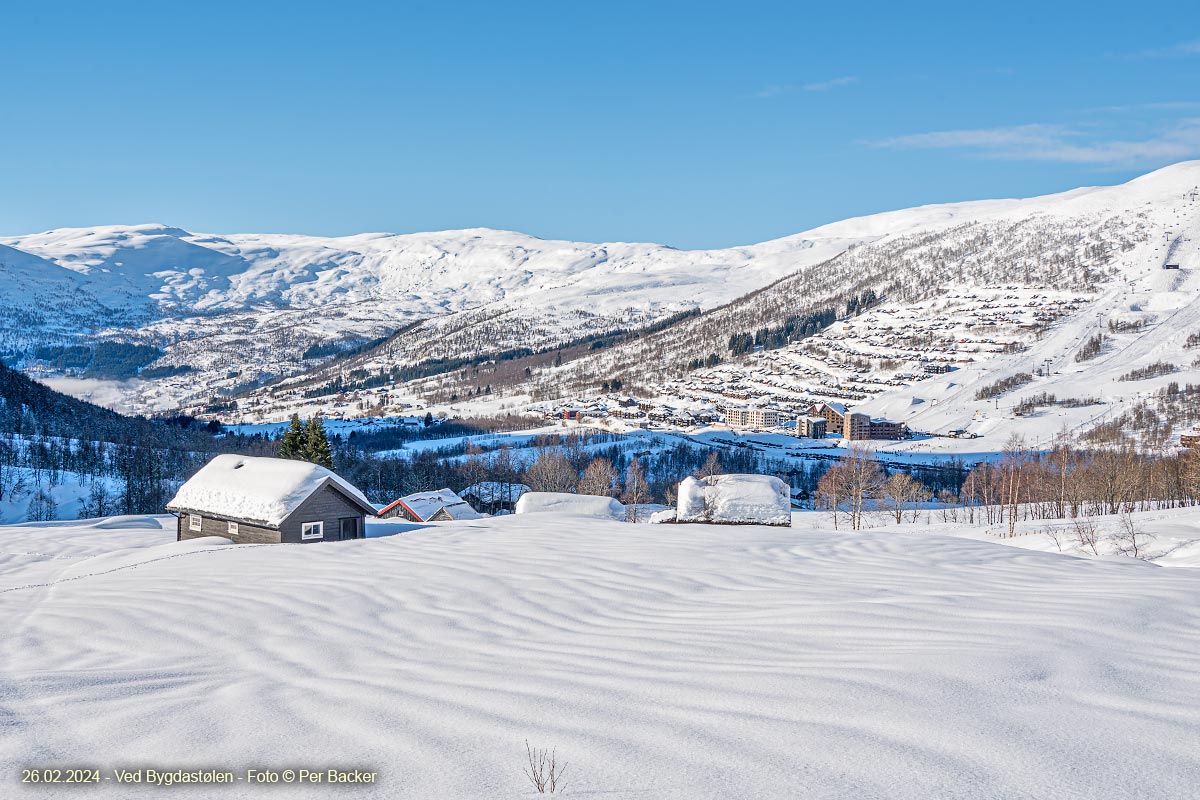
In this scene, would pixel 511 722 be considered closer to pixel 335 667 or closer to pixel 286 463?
pixel 335 667

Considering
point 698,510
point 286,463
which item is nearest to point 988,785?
point 286,463

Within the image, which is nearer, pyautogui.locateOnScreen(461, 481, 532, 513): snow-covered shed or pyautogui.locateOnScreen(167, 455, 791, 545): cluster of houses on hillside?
pyautogui.locateOnScreen(167, 455, 791, 545): cluster of houses on hillside

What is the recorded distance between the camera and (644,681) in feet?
23.4

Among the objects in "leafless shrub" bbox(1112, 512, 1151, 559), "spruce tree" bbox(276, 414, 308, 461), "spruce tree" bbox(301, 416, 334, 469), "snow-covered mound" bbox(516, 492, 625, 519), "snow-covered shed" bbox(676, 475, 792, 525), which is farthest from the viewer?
"spruce tree" bbox(276, 414, 308, 461)

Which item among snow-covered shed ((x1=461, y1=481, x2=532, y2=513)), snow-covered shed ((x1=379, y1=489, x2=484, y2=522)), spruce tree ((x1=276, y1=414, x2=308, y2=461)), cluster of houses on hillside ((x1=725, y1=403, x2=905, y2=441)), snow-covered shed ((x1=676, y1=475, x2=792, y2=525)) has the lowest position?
snow-covered shed ((x1=461, y1=481, x2=532, y2=513))

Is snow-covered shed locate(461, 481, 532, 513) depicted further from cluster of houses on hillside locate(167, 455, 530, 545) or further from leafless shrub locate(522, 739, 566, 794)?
leafless shrub locate(522, 739, 566, 794)

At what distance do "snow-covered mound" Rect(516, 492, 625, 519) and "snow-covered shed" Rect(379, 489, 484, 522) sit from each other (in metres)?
3.43

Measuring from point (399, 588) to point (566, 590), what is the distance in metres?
3.11

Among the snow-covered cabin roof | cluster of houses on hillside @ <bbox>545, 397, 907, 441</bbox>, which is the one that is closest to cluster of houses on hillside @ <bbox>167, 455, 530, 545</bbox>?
the snow-covered cabin roof

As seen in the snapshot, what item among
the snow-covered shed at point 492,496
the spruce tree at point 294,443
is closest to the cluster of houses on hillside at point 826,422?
the snow-covered shed at point 492,496

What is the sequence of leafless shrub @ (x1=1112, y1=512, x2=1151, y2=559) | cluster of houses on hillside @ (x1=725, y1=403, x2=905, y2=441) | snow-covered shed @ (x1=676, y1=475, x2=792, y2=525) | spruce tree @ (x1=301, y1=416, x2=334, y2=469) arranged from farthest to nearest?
cluster of houses on hillside @ (x1=725, y1=403, x2=905, y2=441) < spruce tree @ (x1=301, y1=416, x2=334, y2=469) < snow-covered shed @ (x1=676, y1=475, x2=792, y2=525) < leafless shrub @ (x1=1112, y1=512, x2=1151, y2=559)

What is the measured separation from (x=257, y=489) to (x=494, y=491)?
5325 centimetres

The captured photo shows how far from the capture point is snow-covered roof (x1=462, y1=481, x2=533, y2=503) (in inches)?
3209

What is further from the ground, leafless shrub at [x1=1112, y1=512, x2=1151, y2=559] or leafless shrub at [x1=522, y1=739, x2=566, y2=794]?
leafless shrub at [x1=522, y1=739, x2=566, y2=794]
